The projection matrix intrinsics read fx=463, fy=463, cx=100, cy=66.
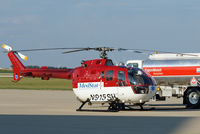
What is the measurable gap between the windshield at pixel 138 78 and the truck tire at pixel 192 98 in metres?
4.18

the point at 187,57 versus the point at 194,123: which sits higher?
the point at 187,57

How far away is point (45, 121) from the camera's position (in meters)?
17.5

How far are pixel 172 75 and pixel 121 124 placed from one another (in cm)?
1194

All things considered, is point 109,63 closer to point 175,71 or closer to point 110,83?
point 110,83

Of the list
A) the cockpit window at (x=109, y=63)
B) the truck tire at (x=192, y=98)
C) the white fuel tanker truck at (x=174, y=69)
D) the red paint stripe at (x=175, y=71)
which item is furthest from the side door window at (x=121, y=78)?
the red paint stripe at (x=175, y=71)

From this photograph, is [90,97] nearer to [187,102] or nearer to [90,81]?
[90,81]

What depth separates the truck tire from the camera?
25516 mm

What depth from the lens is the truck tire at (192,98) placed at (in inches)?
1005

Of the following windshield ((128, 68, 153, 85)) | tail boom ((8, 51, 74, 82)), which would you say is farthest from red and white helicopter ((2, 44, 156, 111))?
tail boom ((8, 51, 74, 82))

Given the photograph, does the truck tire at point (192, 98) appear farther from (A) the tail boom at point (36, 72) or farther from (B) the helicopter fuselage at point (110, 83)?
(A) the tail boom at point (36, 72)

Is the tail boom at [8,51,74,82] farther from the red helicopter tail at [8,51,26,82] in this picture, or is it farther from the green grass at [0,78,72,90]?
the green grass at [0,78,72,90]

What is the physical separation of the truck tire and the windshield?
4.18 m

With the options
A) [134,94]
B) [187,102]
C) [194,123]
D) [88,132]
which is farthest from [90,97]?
[88,132]

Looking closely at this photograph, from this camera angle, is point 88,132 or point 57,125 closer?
point 88,132
